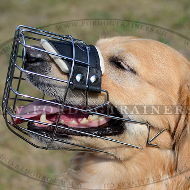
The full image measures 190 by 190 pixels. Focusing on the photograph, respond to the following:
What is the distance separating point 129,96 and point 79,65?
0.44 m

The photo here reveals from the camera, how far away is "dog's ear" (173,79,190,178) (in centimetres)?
199

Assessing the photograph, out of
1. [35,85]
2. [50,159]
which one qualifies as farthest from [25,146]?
[35,85]

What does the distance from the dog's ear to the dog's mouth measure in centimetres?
44

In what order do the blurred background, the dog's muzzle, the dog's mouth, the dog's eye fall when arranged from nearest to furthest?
the dog's muzzle < the dog's mouth < the dog's eye < the blurred background

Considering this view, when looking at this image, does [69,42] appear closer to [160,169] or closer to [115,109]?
[115,109]

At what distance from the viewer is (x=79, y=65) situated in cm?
183

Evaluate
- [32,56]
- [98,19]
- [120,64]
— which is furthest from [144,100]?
[98,19]

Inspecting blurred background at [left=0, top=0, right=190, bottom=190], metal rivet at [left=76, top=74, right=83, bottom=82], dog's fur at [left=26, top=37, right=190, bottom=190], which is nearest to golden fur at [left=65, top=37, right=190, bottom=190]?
dog's fur at [left=26, top=37, right=190, bottom=190]

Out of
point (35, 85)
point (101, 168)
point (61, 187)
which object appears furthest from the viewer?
point (61, 187)

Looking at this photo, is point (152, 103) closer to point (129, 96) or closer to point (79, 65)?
point (129, 96)

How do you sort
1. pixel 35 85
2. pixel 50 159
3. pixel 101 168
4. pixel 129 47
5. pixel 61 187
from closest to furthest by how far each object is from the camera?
pixel 35 85 → pixel 129 47 → pixel 101 168 → pixel 61 187 → pixel 50 159

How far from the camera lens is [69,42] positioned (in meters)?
1.97

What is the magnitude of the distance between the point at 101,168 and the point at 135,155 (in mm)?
358

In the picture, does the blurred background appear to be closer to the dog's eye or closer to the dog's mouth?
the dog's mouth
